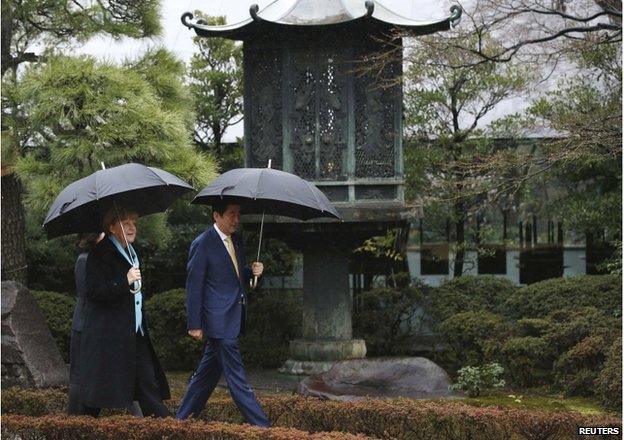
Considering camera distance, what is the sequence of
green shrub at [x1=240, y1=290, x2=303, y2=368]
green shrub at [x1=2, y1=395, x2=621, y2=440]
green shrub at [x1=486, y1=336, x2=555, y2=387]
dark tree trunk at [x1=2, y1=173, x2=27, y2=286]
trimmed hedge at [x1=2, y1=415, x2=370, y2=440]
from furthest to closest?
green shrub at [x1=240, y1=290, x2=303, y2=368] < dark tree trunk at [x1=2, y1=173, x2=27, y2=286] < green shrub at [x1=486, y1=336, x2=555, y2=387] < green shrub at [x1=2, y1=395, x2=621, y2=440] < trimmed hedge at [x1=2, y1=415, x2=370, y2=440]

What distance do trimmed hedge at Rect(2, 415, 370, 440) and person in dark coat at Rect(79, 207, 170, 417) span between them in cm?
19

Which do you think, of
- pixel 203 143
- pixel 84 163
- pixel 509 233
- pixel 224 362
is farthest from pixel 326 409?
pixel 509 233

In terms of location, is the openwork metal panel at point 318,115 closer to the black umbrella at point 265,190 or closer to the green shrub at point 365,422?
the black umbrella at point 265,190

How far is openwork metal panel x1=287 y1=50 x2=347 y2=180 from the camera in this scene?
10.9 metres

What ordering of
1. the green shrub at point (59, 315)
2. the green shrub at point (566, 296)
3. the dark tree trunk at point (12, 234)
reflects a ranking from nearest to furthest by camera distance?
the green shrub at point (566, 296)
the green shrub at point (59, 315)
the dark tree trunk at point (12, 234)

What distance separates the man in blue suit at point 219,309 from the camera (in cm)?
695

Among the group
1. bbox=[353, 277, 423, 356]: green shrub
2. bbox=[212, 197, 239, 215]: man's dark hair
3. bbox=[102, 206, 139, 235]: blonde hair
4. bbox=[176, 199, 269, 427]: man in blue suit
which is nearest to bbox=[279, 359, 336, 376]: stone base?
bbox=[353, 277, 423, 356]: green shrub

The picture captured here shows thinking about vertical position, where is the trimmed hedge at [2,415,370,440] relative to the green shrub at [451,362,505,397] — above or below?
above

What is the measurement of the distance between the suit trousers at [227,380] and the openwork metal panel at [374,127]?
4.24m

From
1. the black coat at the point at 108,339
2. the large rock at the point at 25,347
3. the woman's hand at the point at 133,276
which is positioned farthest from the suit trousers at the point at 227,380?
the large rock at the point at 25,347

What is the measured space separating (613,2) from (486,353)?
4.15m

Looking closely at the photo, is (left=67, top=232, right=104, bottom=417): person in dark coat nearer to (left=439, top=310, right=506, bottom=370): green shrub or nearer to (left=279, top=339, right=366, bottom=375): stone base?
(left=279, top=339, right=366, bottom=375): stone base

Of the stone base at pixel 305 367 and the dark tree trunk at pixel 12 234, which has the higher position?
the dark tree trunk at pixel 12 234

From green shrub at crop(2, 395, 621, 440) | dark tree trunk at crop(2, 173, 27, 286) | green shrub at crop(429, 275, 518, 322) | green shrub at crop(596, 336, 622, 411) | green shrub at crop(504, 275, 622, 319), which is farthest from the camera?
green shrub at crop(429, 275, 518, 322)
